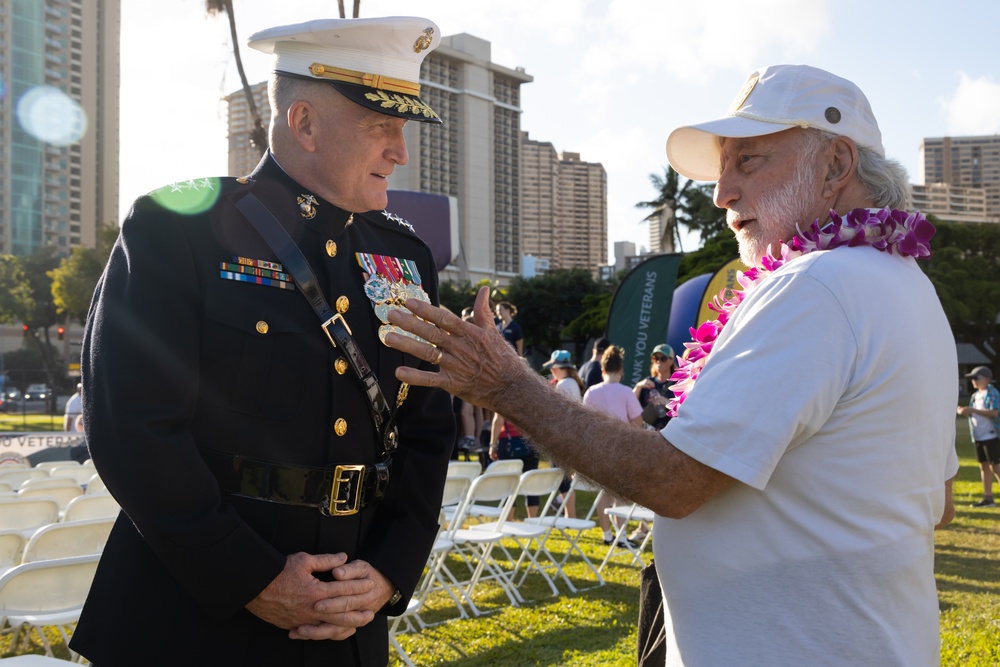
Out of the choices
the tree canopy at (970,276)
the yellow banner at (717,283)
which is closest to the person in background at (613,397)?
the yellow banner at (717,283)

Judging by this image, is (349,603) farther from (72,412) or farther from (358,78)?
(72,412)

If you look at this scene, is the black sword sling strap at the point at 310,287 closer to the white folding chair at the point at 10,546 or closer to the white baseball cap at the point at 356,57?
the white baseball cap at the point at 356,57

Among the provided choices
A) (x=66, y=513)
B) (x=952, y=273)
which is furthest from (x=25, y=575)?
(x=952, y=273)

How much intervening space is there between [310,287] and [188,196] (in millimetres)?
343

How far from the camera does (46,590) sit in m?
3.93

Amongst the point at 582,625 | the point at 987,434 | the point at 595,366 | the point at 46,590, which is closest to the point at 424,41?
the point at 46,590

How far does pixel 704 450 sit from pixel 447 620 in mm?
5126

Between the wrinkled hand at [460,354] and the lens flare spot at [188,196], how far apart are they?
1.95 ft

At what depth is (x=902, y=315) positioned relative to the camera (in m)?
1.75

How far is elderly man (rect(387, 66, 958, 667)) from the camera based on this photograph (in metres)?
1.65

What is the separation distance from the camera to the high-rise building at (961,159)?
133625mm

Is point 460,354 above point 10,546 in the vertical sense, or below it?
above

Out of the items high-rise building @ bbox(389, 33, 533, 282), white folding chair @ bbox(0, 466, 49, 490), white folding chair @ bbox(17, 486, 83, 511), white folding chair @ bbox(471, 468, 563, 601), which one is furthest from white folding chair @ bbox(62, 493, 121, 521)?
high-rise building @ bbox(389, 33, 533, 282)

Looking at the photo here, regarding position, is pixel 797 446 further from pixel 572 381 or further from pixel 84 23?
pixel 84 23
